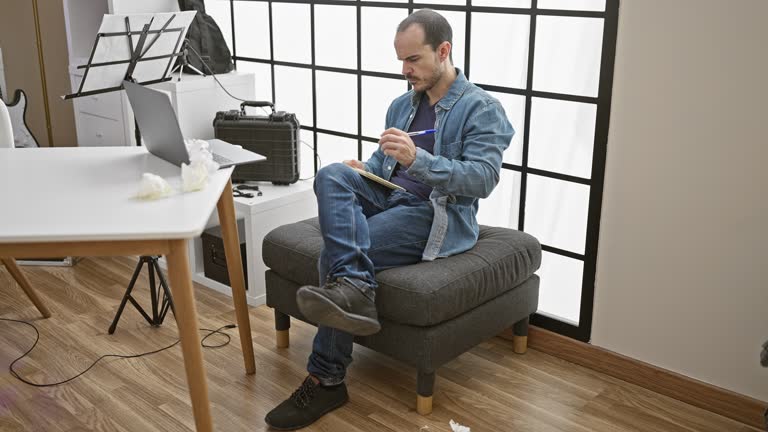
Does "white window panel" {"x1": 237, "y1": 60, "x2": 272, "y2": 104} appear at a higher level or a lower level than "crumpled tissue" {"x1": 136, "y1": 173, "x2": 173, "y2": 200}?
higher

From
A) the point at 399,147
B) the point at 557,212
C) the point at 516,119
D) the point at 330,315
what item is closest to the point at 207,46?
the point at 516,119

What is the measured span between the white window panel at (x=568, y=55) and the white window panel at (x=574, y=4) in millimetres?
36

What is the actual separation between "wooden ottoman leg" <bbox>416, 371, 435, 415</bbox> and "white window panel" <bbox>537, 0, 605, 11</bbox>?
1336 mm

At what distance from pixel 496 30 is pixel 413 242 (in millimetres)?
944

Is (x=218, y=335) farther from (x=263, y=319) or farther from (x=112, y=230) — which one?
(x=112, y=230)

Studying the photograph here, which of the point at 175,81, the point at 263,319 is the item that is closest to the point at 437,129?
the point at 263,319

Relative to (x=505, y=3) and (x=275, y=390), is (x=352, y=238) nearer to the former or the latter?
(x=275, y=390)

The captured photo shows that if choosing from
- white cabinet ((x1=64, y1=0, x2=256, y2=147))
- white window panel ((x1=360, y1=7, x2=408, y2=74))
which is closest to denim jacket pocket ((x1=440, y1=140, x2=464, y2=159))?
white window panel ((x1=360, y1=7, x2=408, y2=74))

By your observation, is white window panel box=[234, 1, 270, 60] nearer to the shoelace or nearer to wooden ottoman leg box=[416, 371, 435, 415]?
the shoelace

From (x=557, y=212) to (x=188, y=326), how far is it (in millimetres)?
1532

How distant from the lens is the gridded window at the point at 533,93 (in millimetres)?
2799

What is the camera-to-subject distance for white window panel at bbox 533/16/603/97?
9.06 feet

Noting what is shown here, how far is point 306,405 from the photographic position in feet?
8.39

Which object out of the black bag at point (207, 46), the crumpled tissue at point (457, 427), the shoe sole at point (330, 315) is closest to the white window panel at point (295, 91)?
the black bag at point (207, 46)
